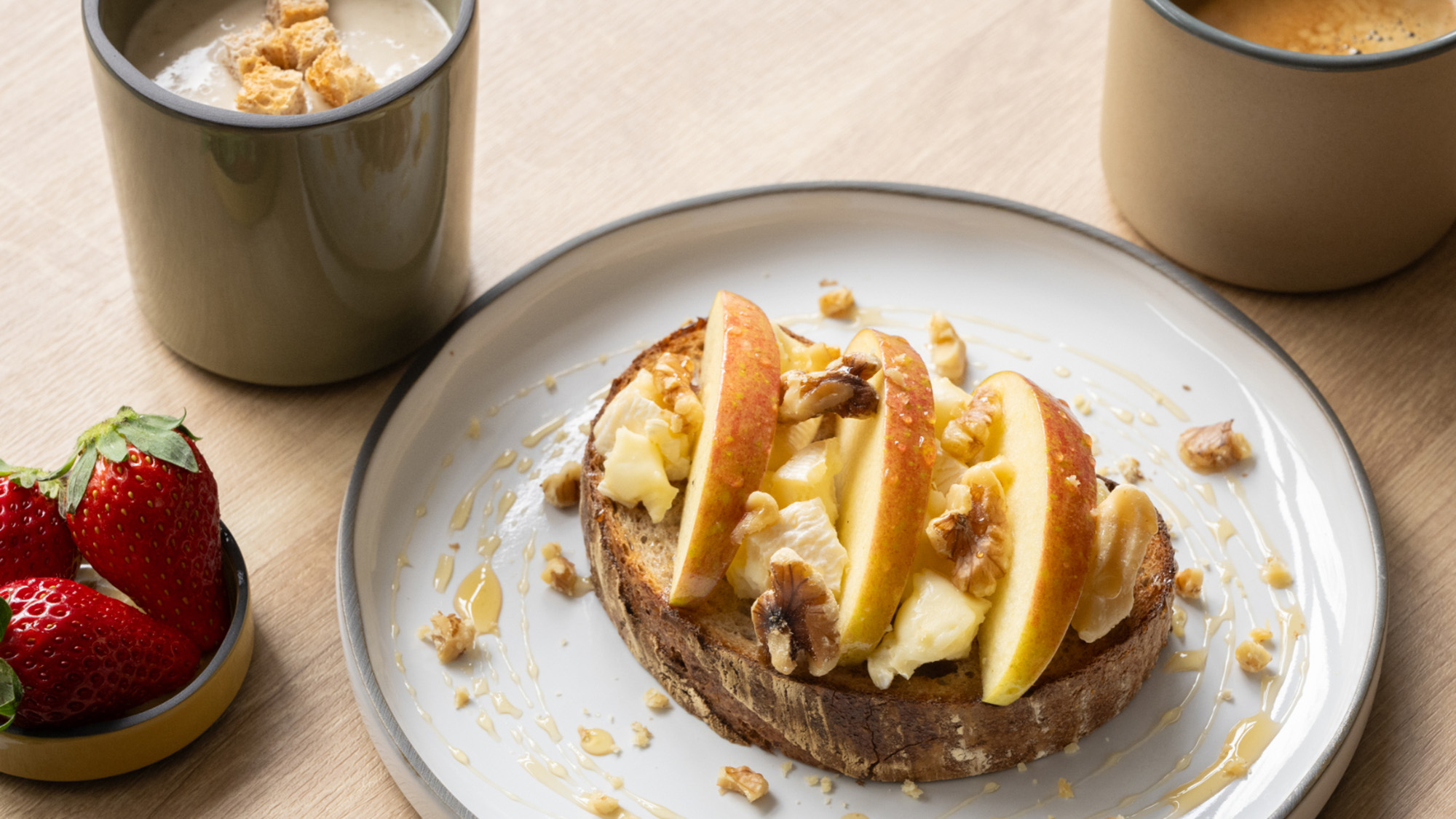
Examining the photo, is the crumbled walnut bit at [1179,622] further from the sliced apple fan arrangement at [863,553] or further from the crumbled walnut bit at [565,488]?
the crumbled walnut bit at [565,488]

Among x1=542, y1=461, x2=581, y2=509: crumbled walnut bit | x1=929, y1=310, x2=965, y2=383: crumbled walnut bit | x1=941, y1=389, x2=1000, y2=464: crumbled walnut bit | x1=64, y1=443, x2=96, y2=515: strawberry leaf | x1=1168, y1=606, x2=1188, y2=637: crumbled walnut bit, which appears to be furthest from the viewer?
x1=929, y1=310, x2=965, y2=383: crumbled walnut bit

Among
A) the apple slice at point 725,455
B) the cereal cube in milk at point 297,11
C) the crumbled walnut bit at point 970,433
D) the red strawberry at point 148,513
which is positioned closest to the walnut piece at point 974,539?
the crumbled walnut bit at point 970,433

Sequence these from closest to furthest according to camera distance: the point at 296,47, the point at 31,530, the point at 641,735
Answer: the point at 31,530 < the point at 641,735 < the point at 296,47

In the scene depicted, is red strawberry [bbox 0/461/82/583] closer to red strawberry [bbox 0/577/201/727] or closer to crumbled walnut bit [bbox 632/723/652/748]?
red strawberry [bbox 0/577/201/727]

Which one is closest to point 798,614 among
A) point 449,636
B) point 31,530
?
point 449,636

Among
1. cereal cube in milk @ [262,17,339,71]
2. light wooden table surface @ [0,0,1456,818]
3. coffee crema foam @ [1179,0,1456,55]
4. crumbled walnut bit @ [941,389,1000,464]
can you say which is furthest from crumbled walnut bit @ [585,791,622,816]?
coffee crema foam @ [1179,0,1456,55]

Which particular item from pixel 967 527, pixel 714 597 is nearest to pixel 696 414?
pixel 714 597

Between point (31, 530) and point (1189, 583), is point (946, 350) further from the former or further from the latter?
point (31, 530)

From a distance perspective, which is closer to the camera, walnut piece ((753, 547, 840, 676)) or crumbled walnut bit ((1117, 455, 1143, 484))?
walnut piece ((753, 547, 840, 676))
